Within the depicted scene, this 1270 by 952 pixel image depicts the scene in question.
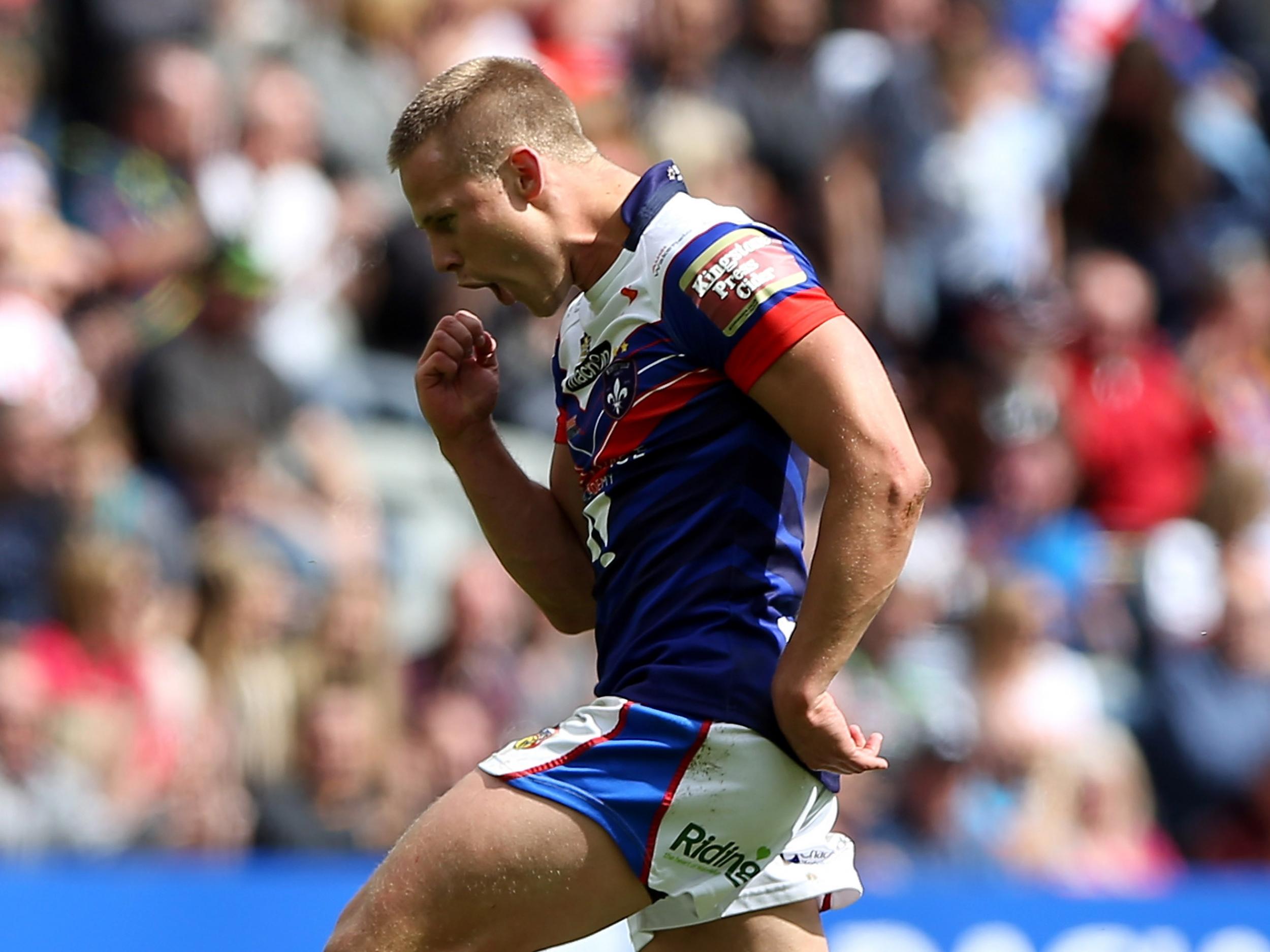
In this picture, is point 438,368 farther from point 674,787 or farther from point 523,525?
point 674,787

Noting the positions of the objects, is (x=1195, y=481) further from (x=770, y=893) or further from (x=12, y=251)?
(x=770, y=893)

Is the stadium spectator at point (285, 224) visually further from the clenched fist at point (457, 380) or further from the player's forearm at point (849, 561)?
the player's forearm at point (849, 561)

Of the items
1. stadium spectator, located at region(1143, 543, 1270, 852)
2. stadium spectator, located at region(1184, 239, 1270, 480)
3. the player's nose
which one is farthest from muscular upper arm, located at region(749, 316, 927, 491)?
stadium spectator, located at region(1184, 239, 1270, 480)

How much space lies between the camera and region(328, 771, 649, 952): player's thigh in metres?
3.29

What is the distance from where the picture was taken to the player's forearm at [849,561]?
3.24m

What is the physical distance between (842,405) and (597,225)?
682mm

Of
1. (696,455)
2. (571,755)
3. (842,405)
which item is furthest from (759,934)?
(842,405)

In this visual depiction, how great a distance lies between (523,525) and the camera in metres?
3.96

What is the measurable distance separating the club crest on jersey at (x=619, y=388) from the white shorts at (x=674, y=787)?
1.78 feet

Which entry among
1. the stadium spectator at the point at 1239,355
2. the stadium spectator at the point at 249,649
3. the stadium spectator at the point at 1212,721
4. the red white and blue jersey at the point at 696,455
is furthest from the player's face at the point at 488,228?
the stadium spectator at the point at 1239,355

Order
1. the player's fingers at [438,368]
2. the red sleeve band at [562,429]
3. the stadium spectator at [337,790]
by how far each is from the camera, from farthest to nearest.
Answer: the stadium spectator at [337,790], the player's fingers at [438,368], the red sleeve band at [562,429]

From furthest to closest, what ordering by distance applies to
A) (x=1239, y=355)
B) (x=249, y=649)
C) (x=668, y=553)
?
(x=1239, y=355), (x=249, y=649), (x=668, y=553)

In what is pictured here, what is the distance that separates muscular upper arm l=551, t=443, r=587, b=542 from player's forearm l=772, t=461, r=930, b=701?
0.79 m

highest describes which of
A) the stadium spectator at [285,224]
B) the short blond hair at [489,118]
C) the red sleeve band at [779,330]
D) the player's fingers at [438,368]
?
the stadium spectator at [285,224]
